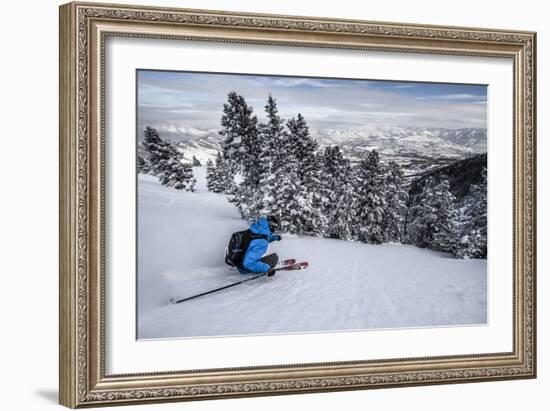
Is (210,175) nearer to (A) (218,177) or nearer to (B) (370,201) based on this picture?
(A) (218,177)

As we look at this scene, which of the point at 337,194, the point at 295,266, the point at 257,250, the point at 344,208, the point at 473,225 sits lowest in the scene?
the point at 295,266

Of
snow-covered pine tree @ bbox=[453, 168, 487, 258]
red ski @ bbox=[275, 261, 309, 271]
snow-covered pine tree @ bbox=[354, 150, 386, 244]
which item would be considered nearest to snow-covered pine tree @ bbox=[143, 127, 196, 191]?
red ski @ bbox=[275, 261, 309, 271]

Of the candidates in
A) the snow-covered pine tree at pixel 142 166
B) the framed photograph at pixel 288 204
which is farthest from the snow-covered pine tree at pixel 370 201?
the snow-covered pine tree at pixel 142 166

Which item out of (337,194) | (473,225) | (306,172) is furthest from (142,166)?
(473,225)

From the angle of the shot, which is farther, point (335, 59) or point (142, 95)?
point (335, 59)

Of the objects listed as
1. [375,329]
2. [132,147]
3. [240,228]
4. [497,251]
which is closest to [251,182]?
[240,228]

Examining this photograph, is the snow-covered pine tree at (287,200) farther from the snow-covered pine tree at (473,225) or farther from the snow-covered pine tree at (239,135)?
the snow-covered pine tree at (473,225)

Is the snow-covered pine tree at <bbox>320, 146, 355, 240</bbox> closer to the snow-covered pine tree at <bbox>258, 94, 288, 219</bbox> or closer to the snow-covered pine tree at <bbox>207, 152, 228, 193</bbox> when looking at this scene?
the snow-covered pine tree at <bbox>258, 94, 288, 219</bbox>

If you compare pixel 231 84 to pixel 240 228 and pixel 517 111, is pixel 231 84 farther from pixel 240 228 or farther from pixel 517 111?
pixel 517 111
